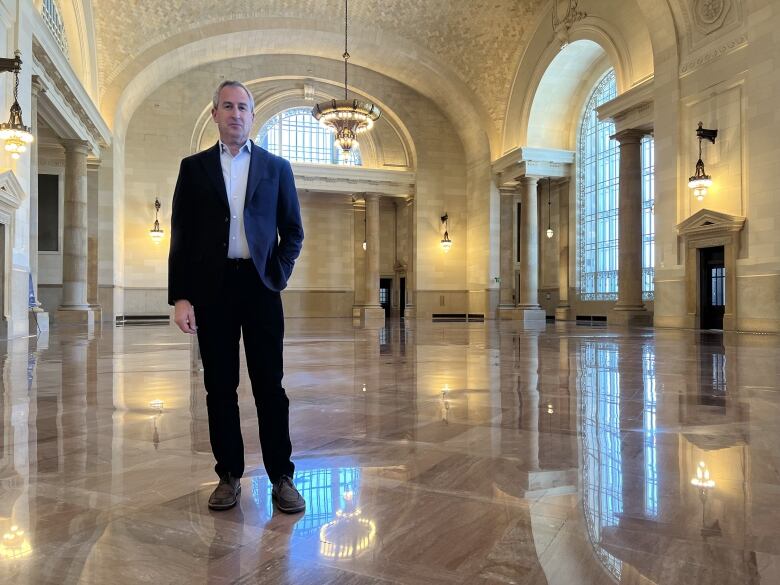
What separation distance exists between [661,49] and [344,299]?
57.1 feet

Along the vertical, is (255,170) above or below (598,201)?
below

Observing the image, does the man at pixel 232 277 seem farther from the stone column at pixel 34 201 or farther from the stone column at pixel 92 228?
the stone column at pixel 92 228

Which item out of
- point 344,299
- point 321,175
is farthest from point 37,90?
point 344,299

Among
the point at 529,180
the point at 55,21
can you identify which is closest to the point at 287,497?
the point at 55,21

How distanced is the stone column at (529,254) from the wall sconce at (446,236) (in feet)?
13.6

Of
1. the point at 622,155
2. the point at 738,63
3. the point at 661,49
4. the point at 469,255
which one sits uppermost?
the point at 661,49

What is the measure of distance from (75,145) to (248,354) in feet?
60.9

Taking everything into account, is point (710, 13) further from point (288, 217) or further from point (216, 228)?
point (216, 228)

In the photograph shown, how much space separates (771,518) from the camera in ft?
6.43

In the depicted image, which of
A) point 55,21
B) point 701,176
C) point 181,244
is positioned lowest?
point 181,244

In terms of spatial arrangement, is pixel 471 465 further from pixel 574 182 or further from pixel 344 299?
pixel 344 299

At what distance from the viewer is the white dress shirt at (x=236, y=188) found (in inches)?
88.3

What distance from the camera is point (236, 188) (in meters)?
2.29

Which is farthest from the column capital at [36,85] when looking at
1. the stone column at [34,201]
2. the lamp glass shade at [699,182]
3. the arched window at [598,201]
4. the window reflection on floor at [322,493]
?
the arched window at [598,201]
